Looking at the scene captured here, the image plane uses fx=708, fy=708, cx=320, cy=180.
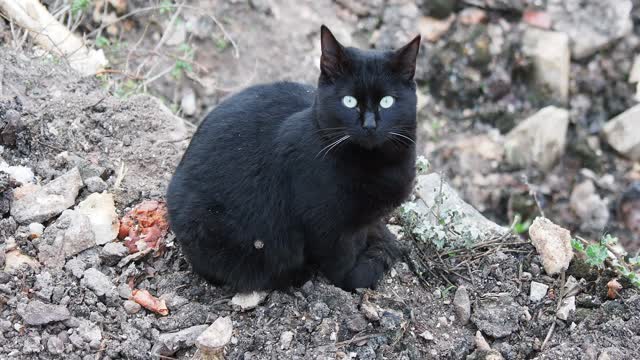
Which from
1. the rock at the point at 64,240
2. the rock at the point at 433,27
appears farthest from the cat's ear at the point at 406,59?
the rock at the point at 433,27

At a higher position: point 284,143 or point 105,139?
point 284,143

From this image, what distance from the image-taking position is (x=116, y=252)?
296 cm

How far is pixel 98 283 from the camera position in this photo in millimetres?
2832

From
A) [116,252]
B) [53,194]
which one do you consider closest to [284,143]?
[116,252]

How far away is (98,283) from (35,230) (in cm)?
39

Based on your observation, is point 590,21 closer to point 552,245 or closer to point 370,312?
point 552,245

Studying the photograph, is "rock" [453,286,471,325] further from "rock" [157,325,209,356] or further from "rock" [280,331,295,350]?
"rock" [157,325,209,356]

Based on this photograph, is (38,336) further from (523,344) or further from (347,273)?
(523,344)

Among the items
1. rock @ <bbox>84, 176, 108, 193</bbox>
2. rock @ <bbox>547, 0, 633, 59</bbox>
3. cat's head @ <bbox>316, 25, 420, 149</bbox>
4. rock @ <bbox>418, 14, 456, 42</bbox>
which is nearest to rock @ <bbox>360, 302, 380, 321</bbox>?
cat's head @ <bbox>316, 25, 420, 149</bbox>

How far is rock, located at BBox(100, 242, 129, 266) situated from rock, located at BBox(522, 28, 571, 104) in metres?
3.65

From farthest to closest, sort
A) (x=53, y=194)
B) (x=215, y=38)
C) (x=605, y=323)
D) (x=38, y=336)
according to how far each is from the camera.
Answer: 1. (x=215, y=38)
2. (x=53, y=194)
3. (x=605, y=323)
4. (x=38, y=336)

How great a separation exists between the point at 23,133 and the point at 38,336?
110 centimetres

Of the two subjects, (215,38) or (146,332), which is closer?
(146,332)

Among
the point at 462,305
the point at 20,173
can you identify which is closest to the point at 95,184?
the point at 20,173
